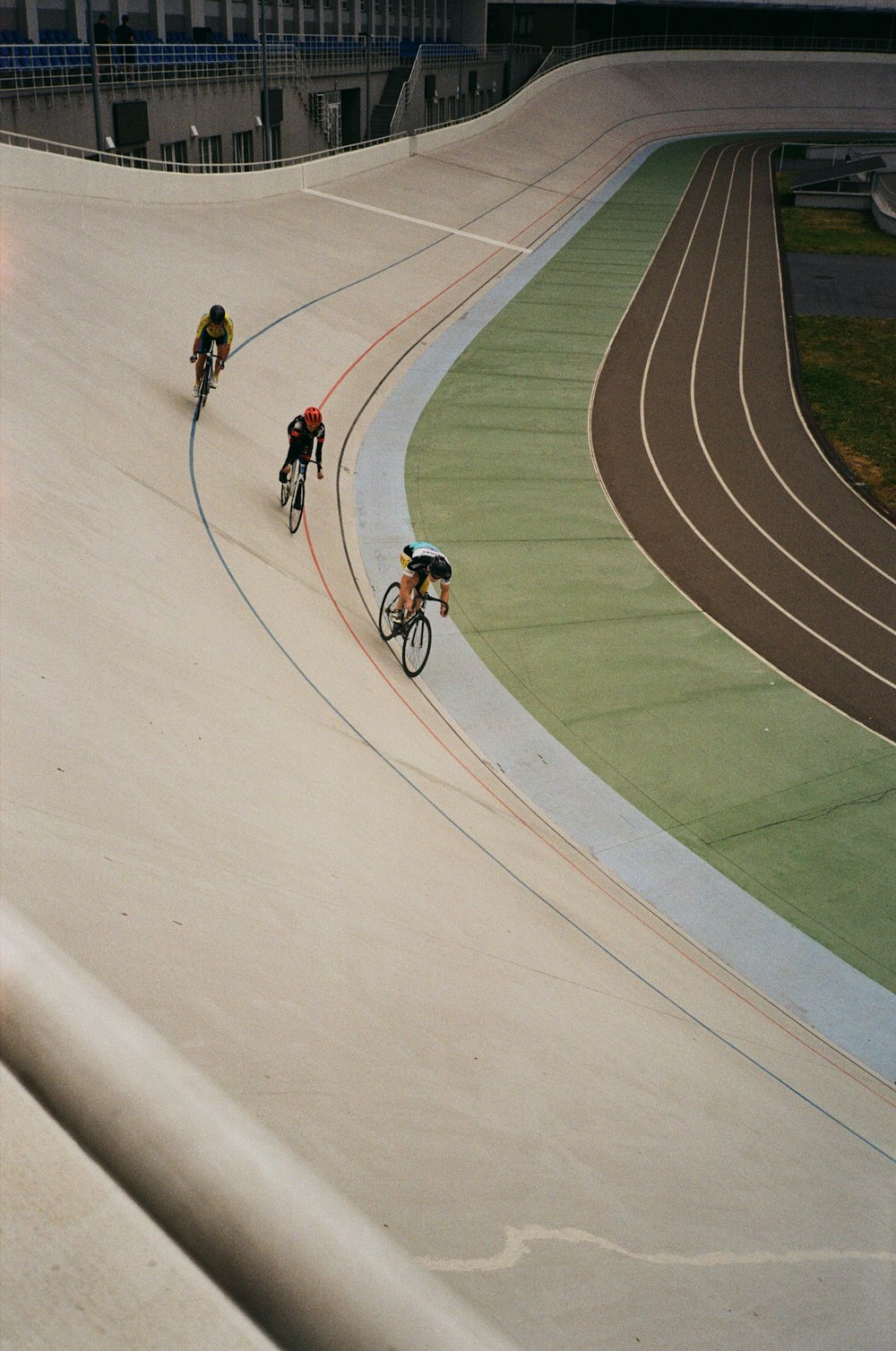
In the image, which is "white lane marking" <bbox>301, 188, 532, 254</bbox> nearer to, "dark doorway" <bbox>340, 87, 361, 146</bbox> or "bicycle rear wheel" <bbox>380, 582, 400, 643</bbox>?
"dark doorway" <bbox>340, 87, 361, 146</bbox>

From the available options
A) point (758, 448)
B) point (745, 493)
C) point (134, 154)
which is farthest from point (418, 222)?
point (745, 493)

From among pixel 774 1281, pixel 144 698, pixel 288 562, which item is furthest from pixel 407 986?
pixel 288 562

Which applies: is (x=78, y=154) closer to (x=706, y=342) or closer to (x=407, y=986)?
(x=706, y=342)

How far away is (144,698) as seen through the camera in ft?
22.3

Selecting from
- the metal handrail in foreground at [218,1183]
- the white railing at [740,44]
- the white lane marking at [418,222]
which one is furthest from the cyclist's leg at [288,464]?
the white railing at [740,44]

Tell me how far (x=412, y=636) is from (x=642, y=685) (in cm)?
243

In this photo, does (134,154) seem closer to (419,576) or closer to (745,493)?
(745,493)

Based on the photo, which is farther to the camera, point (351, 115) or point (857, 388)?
point (351, 115)

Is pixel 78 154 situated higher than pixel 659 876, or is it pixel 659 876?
pixel 78 154

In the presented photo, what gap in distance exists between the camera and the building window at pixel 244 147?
35.8 metres

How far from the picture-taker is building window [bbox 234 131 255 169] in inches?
1407

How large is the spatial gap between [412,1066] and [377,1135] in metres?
0.70

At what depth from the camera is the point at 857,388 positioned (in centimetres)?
2297

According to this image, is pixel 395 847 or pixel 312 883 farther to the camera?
pixel 395 847
